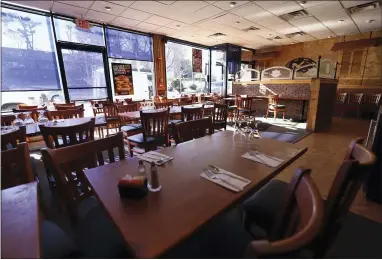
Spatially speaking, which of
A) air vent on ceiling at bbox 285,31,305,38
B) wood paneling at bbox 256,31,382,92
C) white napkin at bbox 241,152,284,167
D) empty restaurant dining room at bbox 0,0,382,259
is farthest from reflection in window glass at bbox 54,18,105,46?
wood paneling at bbox 256,31,382,92

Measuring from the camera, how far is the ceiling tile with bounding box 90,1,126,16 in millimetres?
3862

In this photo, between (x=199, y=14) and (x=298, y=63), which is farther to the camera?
(x=298, y=63)

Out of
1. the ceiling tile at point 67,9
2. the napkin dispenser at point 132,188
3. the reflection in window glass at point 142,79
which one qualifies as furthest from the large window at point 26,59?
the napkin dispenser at point 132,188

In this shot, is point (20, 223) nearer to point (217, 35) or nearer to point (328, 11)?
point (328, 11)

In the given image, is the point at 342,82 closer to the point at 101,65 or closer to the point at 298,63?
the point at 298,63

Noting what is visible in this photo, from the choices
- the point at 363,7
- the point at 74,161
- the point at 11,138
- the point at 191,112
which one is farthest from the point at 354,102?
the point at 11,138

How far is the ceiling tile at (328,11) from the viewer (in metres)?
4.15

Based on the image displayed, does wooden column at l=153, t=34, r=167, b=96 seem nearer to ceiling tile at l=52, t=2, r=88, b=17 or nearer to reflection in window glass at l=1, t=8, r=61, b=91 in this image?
ceiling tile at l=52, t=2, r=88, b=17

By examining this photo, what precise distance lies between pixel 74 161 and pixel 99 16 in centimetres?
474

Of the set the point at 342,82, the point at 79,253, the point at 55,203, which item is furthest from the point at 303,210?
the point at 342,82

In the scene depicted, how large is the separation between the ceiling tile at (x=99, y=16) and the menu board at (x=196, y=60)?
351 centimetres

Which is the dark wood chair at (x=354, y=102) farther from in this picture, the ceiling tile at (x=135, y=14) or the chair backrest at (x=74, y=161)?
the chair backrest at (x=74, y=161)

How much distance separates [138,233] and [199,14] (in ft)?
16.4

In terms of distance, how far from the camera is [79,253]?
828 mm
